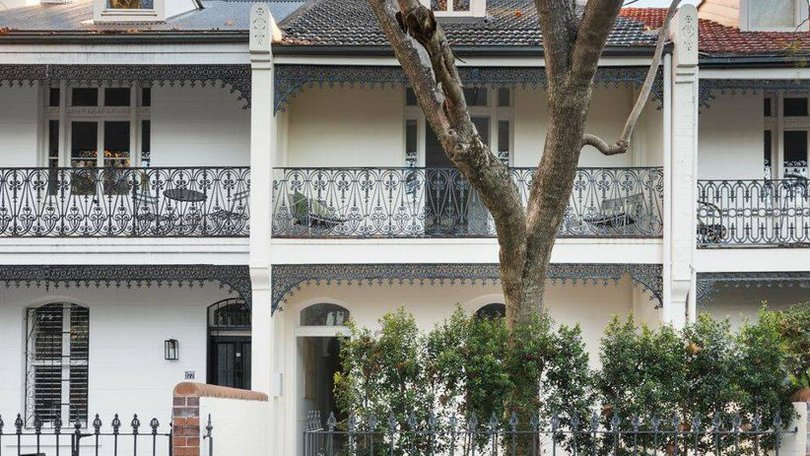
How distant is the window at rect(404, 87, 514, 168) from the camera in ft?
63.9

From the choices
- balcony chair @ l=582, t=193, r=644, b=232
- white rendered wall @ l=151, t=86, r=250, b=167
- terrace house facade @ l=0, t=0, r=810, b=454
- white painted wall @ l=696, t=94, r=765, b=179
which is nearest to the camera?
terrace house facade @ l=0, t=0, r=810, b=454

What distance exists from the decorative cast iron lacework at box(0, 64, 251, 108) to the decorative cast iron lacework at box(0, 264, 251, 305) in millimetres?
2405

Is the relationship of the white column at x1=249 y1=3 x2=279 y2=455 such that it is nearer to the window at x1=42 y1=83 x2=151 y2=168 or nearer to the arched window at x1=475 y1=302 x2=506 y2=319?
the window at x1=42 y1=83 x2=151 y2=168

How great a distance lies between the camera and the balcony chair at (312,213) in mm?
17641

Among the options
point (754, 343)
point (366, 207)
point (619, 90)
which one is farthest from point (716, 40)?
point (754, 343)

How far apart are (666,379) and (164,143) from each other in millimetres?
10376

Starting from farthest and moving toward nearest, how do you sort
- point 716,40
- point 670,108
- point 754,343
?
point 716,40 → point 670,108 → point 754,343

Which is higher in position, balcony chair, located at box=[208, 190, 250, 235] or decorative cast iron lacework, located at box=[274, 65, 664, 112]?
decorative cast iron lacework, located at box=[274, 65, 664, 112]

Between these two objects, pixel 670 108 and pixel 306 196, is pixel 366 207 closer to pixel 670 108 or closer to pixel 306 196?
pixel 306 196

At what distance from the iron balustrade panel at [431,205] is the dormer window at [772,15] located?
12.5 feet

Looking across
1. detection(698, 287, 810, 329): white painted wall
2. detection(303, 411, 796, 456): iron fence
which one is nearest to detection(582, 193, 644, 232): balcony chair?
detection(698, 287, 810, 329): white painted wall

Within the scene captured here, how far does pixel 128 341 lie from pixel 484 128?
21.3ft

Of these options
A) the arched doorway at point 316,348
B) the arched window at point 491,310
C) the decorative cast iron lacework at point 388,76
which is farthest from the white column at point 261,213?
the arched window at point 491,310

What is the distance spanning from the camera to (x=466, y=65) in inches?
680
